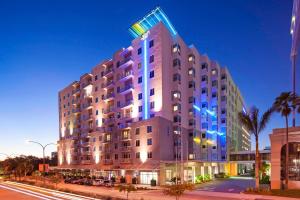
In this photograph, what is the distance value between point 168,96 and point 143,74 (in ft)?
25.4

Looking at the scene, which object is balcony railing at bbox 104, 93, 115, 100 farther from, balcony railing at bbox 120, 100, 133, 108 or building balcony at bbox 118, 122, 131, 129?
building balcony at bbox 118, 122, 131, 129

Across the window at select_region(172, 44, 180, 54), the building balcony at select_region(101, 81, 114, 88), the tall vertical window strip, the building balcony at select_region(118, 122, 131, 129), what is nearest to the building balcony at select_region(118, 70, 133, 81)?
the building balcony at select_region(101, 81, 114, 88)

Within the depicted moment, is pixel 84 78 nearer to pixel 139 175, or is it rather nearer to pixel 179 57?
pixel 179 57

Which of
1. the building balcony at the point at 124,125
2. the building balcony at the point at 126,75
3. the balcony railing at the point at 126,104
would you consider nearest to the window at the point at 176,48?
the building balcony at the point at 126,75

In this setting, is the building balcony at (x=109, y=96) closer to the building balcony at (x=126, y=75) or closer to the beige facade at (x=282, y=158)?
the building balcony at (x=126, y=75)

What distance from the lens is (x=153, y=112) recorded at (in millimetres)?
61938

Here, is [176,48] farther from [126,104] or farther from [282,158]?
[282,158]

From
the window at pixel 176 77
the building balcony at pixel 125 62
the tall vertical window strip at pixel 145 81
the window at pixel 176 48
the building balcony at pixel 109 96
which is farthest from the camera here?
the building balcony at pixel 109 96

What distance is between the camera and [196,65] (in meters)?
78.3

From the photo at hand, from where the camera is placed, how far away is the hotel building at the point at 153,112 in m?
60.4

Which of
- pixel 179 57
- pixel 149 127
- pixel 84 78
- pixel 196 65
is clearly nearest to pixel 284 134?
pixel 149 127

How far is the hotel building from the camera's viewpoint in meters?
60.4

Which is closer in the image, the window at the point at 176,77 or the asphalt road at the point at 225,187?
the asphalt road at the point at 225,187

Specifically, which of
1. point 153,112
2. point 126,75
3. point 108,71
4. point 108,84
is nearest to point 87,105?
point 108,84
